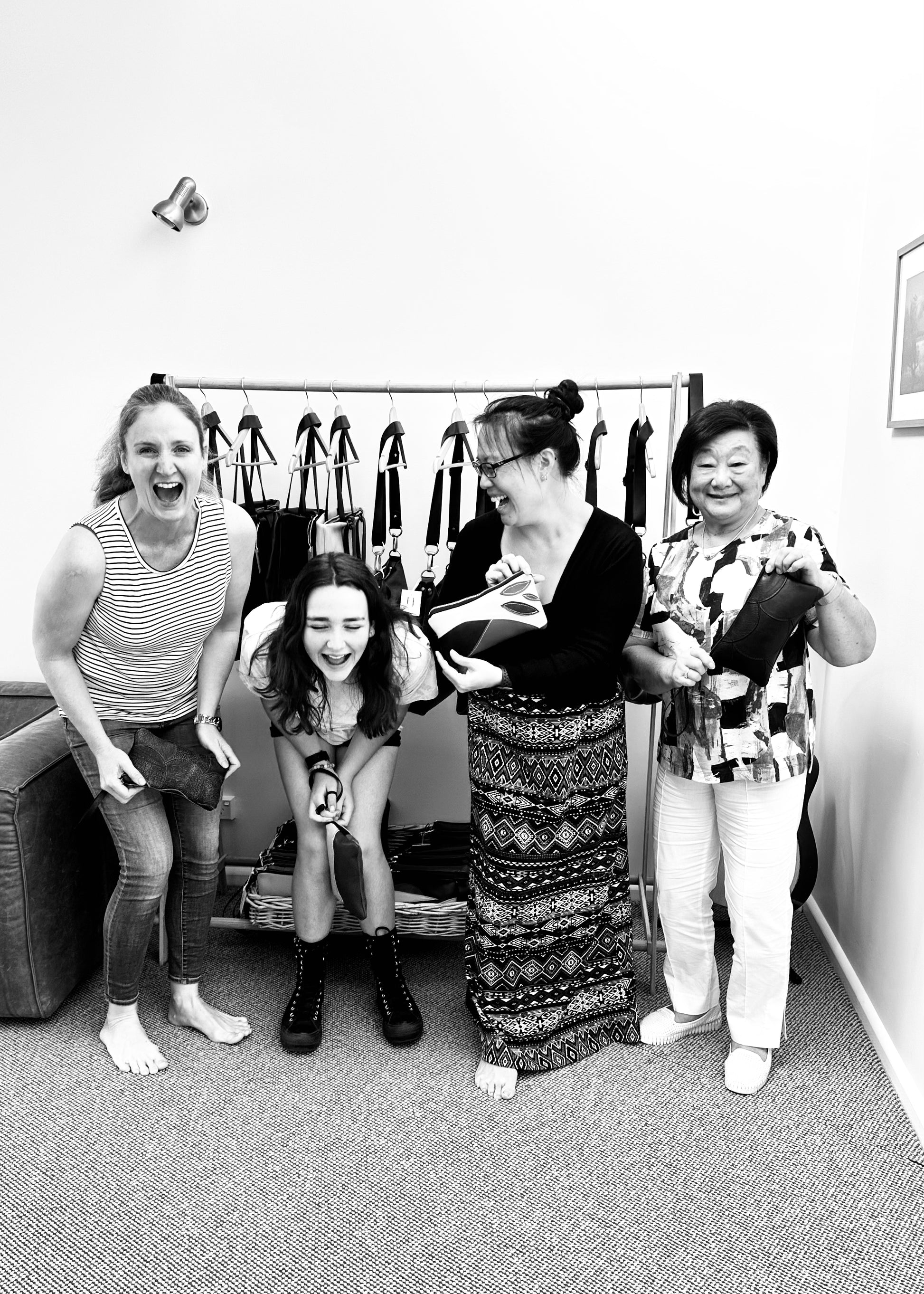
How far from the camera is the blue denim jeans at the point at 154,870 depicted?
208cm

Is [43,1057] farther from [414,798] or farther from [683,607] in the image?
[683,607]

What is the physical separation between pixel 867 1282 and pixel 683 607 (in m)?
1.17

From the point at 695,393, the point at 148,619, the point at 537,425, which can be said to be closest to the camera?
the point at 537,425

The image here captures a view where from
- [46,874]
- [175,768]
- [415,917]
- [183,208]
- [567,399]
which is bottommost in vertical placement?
[415,917]

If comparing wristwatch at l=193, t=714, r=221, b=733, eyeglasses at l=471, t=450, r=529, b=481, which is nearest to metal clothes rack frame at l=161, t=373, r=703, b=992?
eyeglasses at l=471, t=450, r=529, b=481

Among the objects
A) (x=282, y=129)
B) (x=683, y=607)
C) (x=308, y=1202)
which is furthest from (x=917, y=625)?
(x=282, y=129)

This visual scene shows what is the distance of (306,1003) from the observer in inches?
86.7

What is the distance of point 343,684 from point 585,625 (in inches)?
22.0

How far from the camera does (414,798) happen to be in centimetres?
294

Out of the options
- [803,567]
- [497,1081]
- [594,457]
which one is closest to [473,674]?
[803,567]

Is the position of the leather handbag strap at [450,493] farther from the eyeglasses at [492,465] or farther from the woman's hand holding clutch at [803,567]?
the woman's hand holding clutch at [803,567]

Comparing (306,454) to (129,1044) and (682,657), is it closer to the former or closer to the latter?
(682,657)

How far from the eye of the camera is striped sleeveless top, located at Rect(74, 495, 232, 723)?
1.95 meters

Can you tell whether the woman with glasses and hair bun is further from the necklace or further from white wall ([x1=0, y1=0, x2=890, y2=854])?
white wall ([x1=0, y1=0, x2=890, y2=854])
